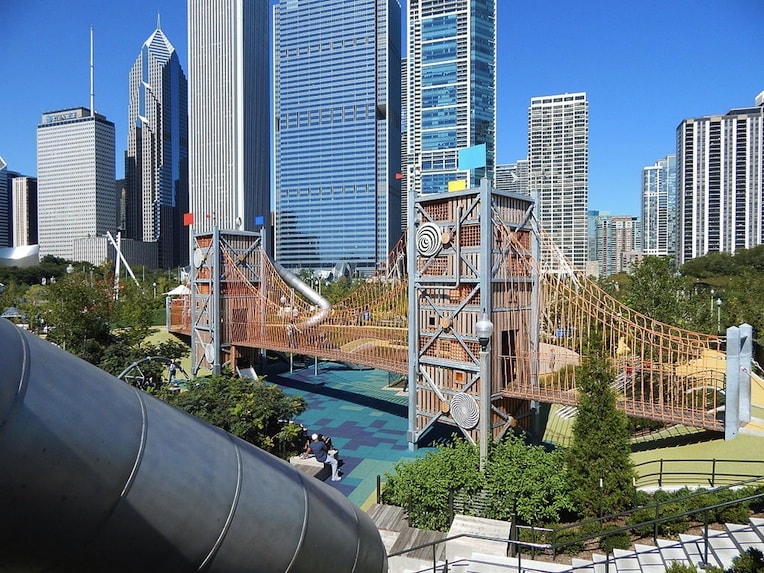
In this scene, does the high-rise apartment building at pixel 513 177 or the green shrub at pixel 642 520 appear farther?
the high-rise apartment building at pixel 513 177

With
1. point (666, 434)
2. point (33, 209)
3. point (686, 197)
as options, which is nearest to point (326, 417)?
point (666, 434)

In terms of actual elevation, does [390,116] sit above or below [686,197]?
above

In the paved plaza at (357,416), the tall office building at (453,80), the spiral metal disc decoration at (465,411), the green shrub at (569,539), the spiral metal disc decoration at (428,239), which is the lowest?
the paved plaza at (357,416)

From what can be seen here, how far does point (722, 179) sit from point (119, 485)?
107 metres

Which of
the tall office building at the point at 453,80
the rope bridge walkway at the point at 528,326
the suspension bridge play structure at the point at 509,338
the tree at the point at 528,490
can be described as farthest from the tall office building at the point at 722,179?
the tree at the point at 528,490

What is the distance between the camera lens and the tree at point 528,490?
33.9 ft

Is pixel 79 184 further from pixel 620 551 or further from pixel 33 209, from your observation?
pixel 620 551

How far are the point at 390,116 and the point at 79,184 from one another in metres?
90.0

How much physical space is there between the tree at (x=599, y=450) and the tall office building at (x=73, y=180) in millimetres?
160388

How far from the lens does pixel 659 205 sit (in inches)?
5256

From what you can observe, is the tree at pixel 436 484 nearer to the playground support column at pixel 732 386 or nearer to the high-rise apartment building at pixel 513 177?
the playground support column at pixel 732 386

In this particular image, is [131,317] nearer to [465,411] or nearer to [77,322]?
[77,322]

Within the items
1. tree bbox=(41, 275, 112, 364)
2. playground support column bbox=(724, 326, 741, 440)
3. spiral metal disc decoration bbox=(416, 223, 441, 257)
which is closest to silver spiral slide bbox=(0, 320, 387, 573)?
playground support column bbox=(724, 326, 741, 440)

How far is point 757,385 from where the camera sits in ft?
61.1
